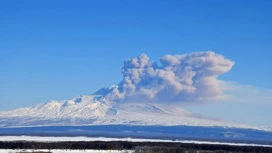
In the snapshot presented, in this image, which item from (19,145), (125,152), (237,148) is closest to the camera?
(125,152)

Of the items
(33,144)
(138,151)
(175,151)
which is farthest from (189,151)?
(33,144)

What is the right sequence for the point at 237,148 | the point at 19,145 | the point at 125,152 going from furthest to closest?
1. the point at 237,148
2. the point at 19,145
3. the point at 125,152

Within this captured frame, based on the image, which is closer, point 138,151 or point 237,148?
point 138,151

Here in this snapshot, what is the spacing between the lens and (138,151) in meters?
80.2

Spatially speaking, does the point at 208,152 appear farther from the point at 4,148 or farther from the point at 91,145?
the point at 4,148

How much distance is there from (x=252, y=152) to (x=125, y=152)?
22.2 m

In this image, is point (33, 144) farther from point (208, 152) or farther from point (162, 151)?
point (208, 152)

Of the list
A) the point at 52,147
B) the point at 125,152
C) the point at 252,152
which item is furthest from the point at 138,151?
the point at 252,152

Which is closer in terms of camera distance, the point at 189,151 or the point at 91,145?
the point at 189,151

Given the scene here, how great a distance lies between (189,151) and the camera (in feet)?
273

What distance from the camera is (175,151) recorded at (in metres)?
82.2

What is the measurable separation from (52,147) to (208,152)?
23135 mm

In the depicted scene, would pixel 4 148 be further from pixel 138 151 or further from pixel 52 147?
pixel 138 151

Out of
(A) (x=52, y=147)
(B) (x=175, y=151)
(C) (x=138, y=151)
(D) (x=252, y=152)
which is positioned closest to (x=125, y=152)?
(C) (x=138, y=151)
